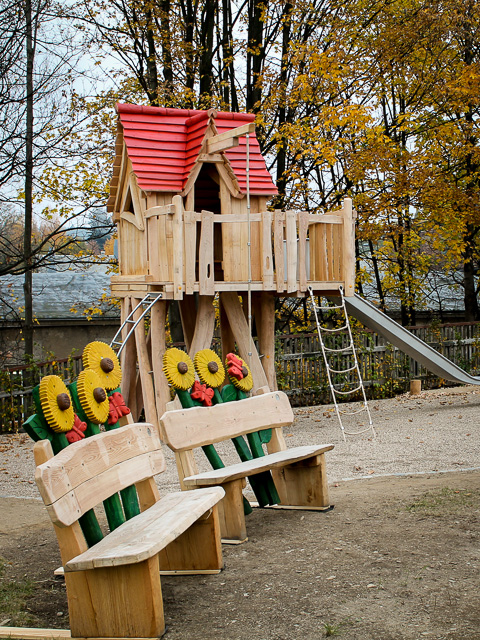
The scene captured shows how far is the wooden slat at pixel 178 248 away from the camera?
9.82 metres

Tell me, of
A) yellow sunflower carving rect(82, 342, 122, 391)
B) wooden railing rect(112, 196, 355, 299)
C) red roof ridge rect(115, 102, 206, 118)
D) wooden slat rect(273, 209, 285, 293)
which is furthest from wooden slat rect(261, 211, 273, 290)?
yellow sunflower carving rect(82, 342, 122, 391)

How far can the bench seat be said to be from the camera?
3.42 meters

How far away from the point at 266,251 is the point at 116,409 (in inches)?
235

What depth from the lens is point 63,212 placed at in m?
17.6

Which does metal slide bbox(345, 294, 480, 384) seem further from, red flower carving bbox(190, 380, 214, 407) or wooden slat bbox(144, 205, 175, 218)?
red flower carving bbox(190, 380, 214, 407)

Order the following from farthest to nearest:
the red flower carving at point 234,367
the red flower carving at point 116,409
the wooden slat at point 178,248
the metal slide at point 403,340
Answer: the metal slide at point 403,340 < the wooden slat at point 178,248 < the red flower carving at point 234,367 < the red flower carving at point 116,409

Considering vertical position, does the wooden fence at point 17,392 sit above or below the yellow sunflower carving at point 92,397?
below

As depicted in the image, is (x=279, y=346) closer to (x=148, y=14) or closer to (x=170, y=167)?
(x=170, y=167)

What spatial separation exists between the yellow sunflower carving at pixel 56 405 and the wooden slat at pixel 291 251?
6.75m

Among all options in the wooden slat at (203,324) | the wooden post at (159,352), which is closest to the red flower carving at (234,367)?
the wooden post at (159,352)

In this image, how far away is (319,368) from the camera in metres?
16.1

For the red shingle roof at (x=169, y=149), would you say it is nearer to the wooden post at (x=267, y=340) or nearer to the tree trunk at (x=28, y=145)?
the wooden post at (x=267, y=340)

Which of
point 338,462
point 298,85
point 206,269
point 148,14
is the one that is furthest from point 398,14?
point 338,462

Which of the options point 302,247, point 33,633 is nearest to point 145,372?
point 302,247
